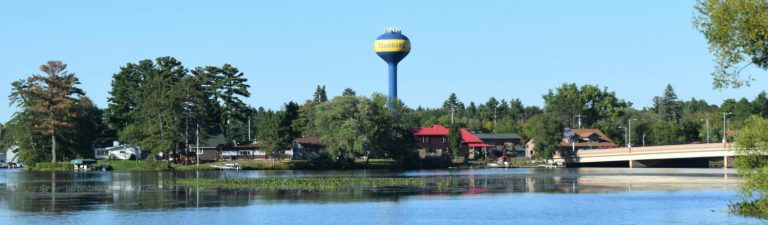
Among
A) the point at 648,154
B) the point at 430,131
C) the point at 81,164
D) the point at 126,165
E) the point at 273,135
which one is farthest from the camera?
the point at 430,131

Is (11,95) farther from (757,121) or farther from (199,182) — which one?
(757,121)

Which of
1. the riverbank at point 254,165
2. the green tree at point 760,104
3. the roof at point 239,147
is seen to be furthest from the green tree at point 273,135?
the green tree at point 760,104

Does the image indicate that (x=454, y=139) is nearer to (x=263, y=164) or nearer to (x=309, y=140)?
(x=309, y=140)

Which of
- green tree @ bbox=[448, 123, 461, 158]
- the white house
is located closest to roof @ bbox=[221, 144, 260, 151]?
the white house

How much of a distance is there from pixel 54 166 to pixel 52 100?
8933mm

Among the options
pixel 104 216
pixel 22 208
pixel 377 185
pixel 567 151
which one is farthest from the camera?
pixel 567 151

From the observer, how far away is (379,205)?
66.6 meters

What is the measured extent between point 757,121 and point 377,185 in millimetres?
48709

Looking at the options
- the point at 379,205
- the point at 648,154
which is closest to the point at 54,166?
the point at 648,154

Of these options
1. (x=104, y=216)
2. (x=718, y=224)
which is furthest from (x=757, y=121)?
(x=104, y=216)

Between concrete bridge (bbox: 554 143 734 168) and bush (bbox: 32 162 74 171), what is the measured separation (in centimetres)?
7538

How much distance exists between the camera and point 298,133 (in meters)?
195

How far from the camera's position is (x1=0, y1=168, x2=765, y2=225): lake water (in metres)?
56.1

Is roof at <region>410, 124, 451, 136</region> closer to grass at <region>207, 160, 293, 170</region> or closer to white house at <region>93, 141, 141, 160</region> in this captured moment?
grass at <region>207, 160, 293, 170</region>
